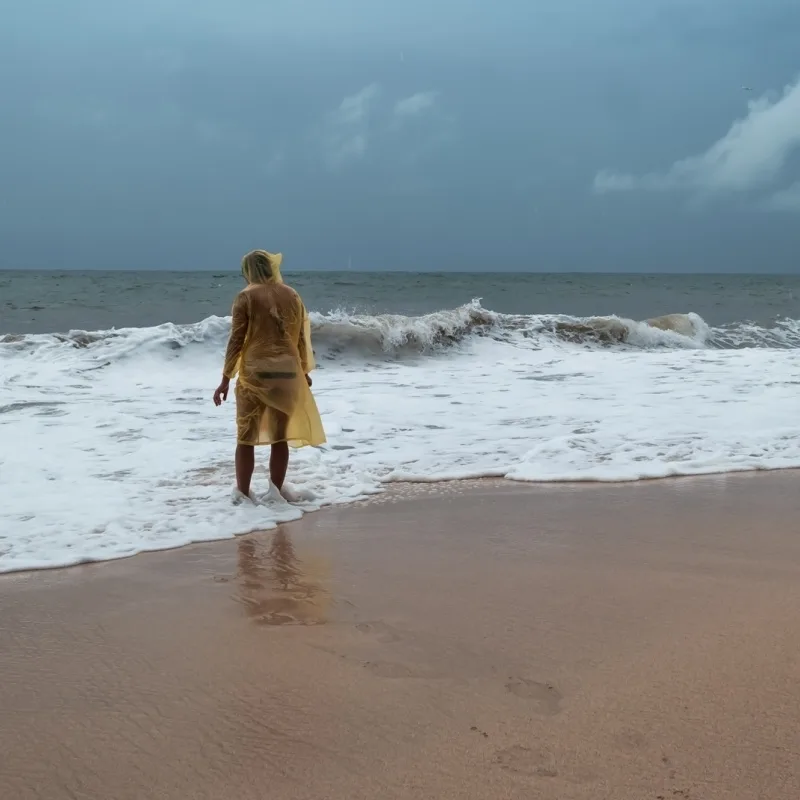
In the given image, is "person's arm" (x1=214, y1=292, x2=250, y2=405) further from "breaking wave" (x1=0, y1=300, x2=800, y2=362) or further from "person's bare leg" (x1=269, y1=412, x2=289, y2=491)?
"breaking wave" (x1=0, y1=300, x2=800, y2=362)

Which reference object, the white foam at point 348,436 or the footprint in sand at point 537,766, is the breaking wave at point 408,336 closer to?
the white foam at point 348,436

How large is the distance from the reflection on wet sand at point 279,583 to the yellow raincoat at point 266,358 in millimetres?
983

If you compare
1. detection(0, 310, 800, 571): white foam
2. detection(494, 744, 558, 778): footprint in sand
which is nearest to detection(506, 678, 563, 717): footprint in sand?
detection(494, 744, 558, 778): footprint in sand

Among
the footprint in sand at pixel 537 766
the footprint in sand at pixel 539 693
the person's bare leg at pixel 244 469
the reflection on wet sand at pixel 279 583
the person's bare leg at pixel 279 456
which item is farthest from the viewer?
the person's bare leg at pixel 279 456

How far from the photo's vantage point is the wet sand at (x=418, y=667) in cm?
215

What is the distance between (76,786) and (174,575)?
1733 millimetres

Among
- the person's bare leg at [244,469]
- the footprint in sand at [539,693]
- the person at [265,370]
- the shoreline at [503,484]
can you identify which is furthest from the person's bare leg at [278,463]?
the footprint in sand at [539,693]

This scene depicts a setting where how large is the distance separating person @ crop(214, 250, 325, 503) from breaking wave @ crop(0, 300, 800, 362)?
847 centimetres

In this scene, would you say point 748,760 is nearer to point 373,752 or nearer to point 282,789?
point 373,752

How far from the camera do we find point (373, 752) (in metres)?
2.25

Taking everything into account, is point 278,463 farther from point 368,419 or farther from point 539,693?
point 539,693

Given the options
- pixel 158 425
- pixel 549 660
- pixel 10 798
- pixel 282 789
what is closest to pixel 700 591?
pixel 549 660

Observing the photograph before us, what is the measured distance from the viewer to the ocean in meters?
5.04

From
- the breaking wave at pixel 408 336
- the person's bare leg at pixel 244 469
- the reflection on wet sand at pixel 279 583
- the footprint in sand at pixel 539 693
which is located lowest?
the reflection on wet sand at pixel 279 583
